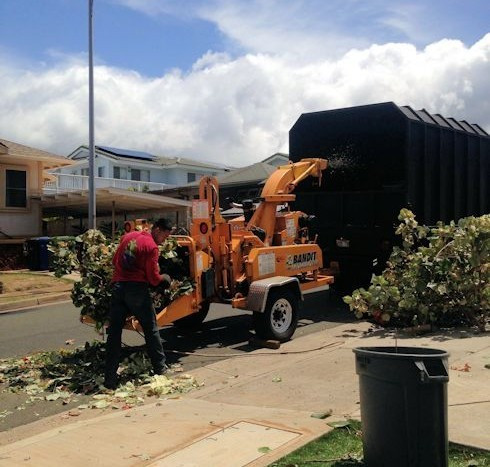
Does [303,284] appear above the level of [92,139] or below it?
below

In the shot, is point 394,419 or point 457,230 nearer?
point 394,419

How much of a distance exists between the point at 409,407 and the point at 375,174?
8.22 m

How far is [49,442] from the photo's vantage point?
4637mm

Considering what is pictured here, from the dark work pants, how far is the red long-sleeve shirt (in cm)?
9

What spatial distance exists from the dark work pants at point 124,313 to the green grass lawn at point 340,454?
9.89 feet

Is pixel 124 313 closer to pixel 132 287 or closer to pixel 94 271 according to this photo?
pixel 132 287

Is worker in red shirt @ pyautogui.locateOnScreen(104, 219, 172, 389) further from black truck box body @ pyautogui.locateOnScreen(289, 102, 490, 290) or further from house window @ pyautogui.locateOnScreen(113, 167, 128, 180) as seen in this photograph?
house window @ pyautogui.locateOnScreen(113, 167, 128, 180)

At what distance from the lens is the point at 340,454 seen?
4.10 metres

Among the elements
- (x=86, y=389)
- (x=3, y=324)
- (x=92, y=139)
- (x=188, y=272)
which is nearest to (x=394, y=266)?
(x=188, y=272)

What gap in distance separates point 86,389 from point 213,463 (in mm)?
2923

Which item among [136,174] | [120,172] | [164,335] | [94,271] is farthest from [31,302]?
[136,174]

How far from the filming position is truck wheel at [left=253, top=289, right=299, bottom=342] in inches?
333

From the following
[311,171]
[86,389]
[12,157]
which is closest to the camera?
[86,389]

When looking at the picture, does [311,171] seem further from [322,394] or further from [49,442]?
[49,442]
